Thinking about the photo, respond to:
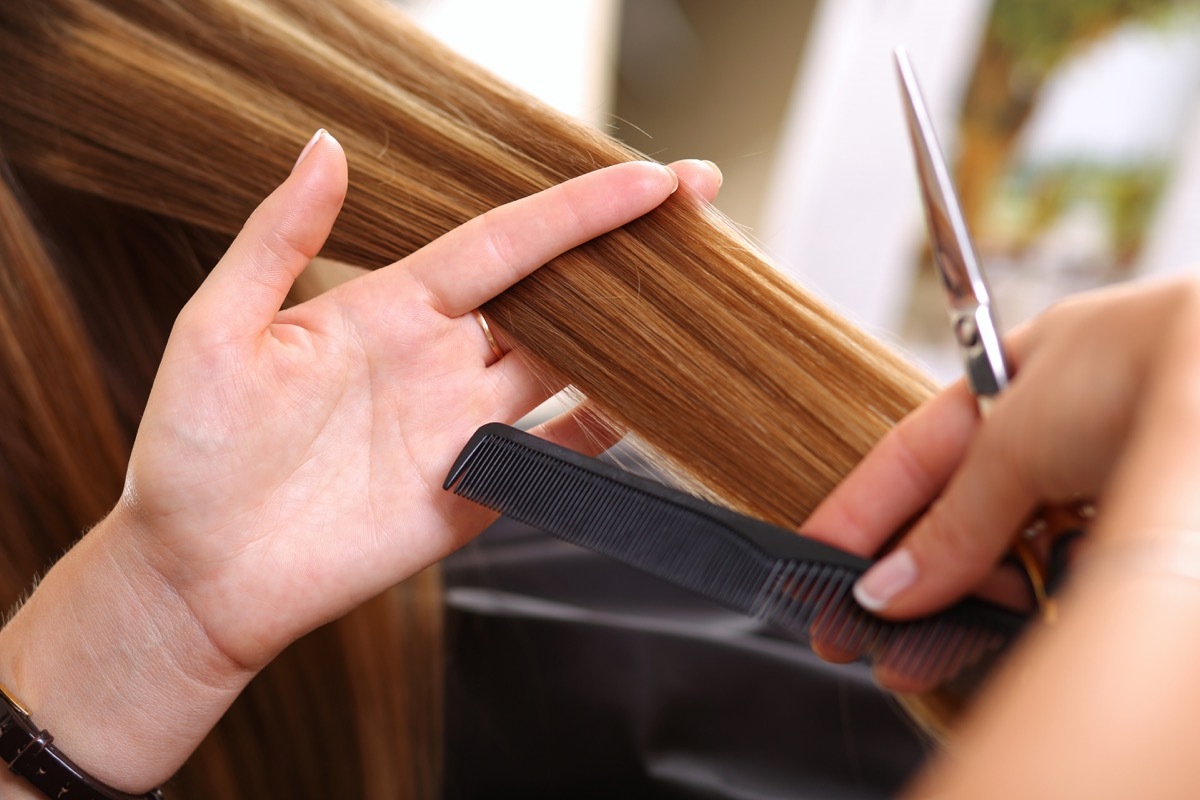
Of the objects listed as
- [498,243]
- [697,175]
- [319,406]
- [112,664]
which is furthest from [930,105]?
[112,664]

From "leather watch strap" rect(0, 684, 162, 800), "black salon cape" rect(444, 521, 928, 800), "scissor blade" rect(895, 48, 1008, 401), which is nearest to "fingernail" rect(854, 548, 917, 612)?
"scissor blade" rect(895, 48, 1008, 401)

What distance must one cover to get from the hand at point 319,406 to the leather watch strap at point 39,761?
130 millimetres

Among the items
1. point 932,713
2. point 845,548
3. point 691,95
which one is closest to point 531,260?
point 845,548

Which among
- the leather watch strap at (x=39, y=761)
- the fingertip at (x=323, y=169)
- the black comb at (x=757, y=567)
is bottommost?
the leather watch strap at (x=39, y=761)

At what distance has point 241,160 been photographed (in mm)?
700

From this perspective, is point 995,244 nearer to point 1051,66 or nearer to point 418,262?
point 1051,66

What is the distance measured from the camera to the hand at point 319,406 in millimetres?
553

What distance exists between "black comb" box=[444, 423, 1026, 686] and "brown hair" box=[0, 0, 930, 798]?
0.12 meters

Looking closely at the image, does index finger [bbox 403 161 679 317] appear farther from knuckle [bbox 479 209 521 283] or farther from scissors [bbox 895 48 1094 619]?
scissors [bbox 895 48 1094 619]

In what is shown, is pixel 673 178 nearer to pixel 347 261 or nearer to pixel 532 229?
pixel 532 229

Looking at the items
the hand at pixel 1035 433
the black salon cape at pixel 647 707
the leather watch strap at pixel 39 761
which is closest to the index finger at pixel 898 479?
the hand at pixel 1035 433

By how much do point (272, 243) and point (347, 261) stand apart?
15 centimetres

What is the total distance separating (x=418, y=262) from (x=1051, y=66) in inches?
86.1

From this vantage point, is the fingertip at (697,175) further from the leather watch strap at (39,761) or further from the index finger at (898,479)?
the leather watch strap at (39,761)
